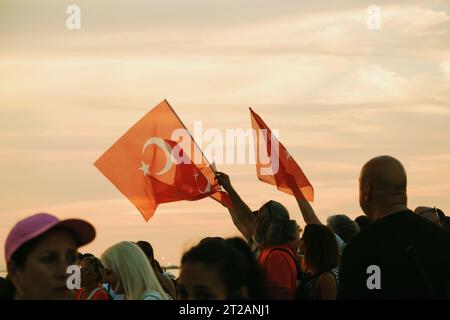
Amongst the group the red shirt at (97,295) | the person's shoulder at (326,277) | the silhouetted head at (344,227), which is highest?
the silhouetted head at (344,227)

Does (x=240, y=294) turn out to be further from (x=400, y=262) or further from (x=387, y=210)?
(x=387, y=210)

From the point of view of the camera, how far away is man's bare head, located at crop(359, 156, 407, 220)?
257 inches

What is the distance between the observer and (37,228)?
208 inches

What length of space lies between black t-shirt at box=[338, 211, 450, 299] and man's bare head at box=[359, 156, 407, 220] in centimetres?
17

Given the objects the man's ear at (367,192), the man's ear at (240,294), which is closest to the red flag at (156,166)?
the man's ear at (367,192)

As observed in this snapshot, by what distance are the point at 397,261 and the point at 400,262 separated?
0.06 feet

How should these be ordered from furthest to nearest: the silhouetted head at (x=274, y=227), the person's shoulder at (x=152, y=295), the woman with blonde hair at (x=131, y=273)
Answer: the silhouetted head at (x=274, y=227), the woman with blonde hair at (x=131, y=273), the person's shoulder at (x=152, y=295)

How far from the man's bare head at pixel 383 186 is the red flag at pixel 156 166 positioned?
15.3 ft

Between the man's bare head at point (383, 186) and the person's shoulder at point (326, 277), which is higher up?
the man's bare head at point (383, 186)

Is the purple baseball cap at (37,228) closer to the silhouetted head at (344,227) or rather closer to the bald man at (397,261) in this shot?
the bald man at (397,261)

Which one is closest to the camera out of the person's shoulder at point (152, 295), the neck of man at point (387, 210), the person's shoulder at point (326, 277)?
the neck of man at point (387, 210)

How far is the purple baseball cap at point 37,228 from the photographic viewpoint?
17.3 ft
